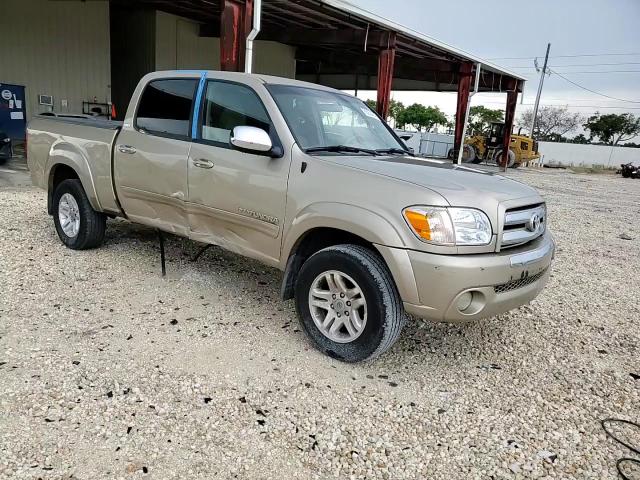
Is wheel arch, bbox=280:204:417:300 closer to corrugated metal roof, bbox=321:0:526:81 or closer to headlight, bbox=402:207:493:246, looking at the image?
headlight, bbox=402:207:493:246

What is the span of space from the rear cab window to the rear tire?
118cm

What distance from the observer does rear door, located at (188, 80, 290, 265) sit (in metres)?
3.69

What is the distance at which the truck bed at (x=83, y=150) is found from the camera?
490 centimetres

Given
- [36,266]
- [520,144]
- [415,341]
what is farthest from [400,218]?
[520,144]

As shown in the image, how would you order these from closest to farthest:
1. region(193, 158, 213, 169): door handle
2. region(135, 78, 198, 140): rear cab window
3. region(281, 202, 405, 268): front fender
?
region(281, 202, 405, 268): front fender < region(193, 158, 213, 169): door handle < region(135, 78, 198, 140): rear cab window

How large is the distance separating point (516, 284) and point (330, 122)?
193cm

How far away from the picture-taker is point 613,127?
57.2m

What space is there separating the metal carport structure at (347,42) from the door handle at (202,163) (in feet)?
23.4

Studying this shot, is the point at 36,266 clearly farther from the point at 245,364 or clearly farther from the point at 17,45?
the point at 17,45

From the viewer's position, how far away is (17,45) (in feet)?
49.3

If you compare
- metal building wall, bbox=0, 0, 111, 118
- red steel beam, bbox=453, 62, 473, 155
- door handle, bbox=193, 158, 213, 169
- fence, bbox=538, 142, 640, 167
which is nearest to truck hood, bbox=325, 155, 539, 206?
door handle, bbox=193, 158, 213, 169

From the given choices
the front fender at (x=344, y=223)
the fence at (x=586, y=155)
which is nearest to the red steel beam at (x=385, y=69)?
the front fender at (x=344, y=223)

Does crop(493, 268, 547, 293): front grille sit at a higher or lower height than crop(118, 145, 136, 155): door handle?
lower

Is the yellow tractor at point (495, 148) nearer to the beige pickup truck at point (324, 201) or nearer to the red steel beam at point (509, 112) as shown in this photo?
the red steel beam at point (509, 112)
